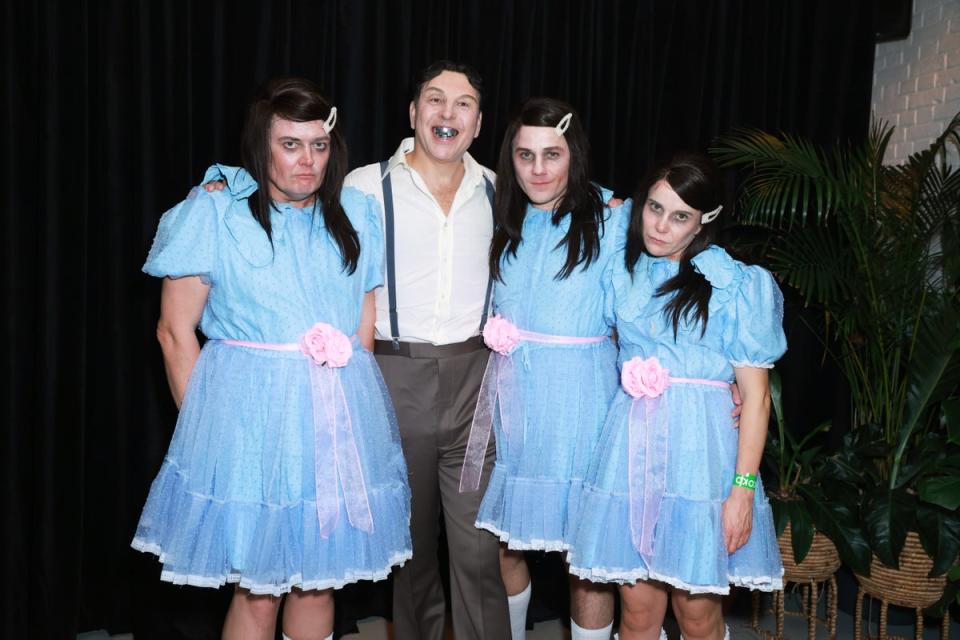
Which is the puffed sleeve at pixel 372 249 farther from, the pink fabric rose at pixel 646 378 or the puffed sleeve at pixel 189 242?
the pink fabric rose at pixel 646 378

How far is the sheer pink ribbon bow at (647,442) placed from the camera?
86.9 inches

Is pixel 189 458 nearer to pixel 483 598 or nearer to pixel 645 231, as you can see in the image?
pixel 483 598

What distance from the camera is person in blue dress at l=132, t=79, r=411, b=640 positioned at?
2.07 meters

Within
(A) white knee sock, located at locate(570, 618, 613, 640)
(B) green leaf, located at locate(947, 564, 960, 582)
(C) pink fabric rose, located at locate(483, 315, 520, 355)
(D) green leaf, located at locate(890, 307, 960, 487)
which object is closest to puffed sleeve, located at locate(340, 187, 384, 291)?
(C) pink fabric rose, located at locate(483, 315, 520, 355)

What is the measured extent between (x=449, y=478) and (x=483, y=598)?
1.16 feet

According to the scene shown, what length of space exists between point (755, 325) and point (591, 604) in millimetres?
993

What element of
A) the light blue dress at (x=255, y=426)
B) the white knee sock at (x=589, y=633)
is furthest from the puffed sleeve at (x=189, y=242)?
the white knee sock at (x=589, y=633)

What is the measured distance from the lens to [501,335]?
248 cm

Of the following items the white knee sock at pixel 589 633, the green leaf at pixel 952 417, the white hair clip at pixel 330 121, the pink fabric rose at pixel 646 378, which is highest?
the white hair clip at pixel 330 121

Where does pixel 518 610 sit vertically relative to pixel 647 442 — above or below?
below

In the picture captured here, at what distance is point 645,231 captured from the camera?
2.31 metres

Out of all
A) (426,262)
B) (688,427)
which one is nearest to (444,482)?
(426,262)

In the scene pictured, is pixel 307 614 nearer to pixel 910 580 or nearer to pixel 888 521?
pixel 888 521

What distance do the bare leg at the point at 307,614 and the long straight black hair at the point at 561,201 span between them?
984mm
